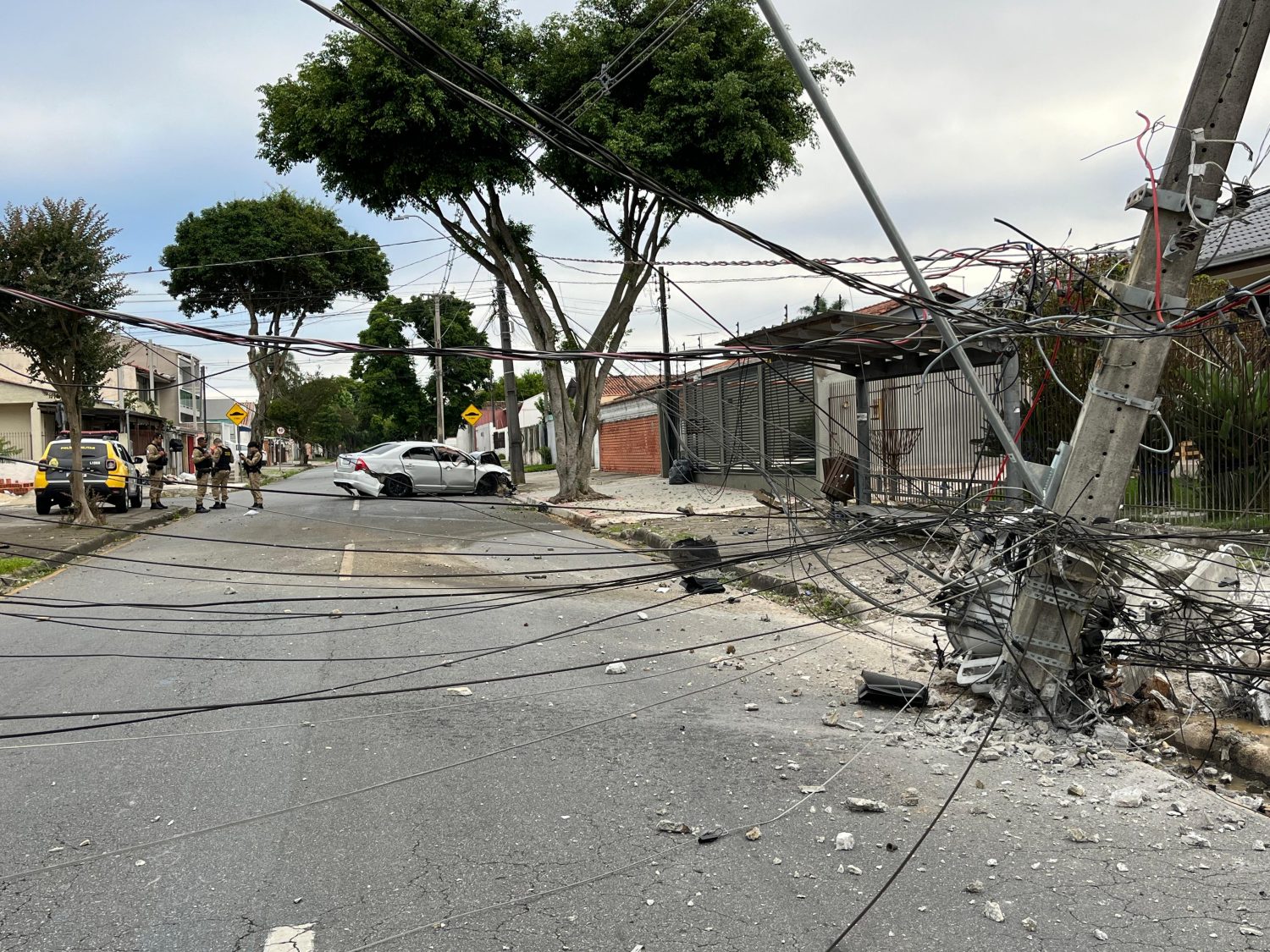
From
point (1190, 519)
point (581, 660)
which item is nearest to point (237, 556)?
point (581, 660)

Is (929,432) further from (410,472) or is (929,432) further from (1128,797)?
(410,472)

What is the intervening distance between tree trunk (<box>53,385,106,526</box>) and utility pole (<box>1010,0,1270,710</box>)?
1514 cm

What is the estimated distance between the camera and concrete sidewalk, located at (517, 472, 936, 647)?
19.3 ft

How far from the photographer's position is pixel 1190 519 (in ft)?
34.0

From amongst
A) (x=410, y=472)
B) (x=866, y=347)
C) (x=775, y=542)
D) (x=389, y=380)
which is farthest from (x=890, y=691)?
(x=389, y=380)

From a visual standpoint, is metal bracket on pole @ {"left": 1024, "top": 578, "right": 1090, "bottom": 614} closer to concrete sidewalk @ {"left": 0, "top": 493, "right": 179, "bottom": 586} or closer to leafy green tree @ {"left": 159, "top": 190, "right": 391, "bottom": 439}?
concrete sidewalk @ {"left": 0, "top": 493, "right": 179, "bottom": 586}

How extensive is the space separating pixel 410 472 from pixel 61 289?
827cm

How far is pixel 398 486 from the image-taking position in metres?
21.2

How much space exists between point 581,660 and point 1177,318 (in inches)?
173

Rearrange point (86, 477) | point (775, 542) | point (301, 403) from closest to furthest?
point (775, 542) < point (86, 477) < point (301, 403)

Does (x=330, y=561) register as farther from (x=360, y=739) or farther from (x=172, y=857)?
(x=172, y=857)

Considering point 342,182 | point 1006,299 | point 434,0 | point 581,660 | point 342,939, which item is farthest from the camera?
point 342,182

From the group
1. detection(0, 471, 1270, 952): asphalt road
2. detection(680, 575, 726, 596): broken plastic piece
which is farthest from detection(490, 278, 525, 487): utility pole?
detection(0, 471, 1270, 952): asphalt road

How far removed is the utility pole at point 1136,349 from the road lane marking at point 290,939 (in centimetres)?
362
